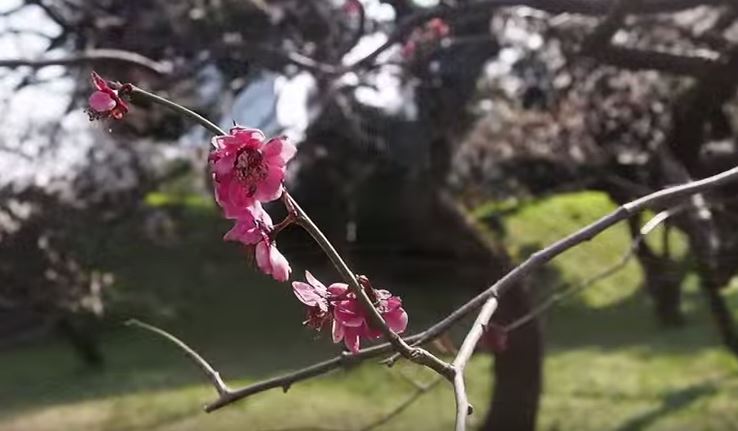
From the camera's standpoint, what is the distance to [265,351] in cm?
171

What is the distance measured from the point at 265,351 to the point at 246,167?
954mm

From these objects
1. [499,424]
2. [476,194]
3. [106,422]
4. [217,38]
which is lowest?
[499,424]

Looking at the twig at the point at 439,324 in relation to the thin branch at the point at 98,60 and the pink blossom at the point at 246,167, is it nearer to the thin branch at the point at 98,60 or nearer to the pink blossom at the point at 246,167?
the pink blossom at the point at 246,167

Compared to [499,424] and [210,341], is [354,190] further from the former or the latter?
[499,424]

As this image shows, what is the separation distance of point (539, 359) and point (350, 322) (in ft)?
3.59

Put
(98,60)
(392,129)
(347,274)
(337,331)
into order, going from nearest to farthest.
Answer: (347,274), (337,331), (98,60), (392,129)

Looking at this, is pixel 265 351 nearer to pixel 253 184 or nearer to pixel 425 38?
pixel 425 38

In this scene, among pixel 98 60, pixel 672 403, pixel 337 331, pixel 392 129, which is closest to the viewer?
pixel 337 331

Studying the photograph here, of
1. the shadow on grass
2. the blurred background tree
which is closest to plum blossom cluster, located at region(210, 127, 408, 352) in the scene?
the blurred background tree

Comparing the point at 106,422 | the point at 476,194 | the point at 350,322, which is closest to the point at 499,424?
the point at 476,194

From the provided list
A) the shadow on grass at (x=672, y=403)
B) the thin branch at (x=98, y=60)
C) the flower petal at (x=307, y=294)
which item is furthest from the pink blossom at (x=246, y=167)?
the shadow on grass at (x=672, y=403)

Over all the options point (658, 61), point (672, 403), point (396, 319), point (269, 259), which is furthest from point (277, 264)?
point (672, 403)

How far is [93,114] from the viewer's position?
85cm

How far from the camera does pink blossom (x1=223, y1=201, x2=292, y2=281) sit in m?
0.80
